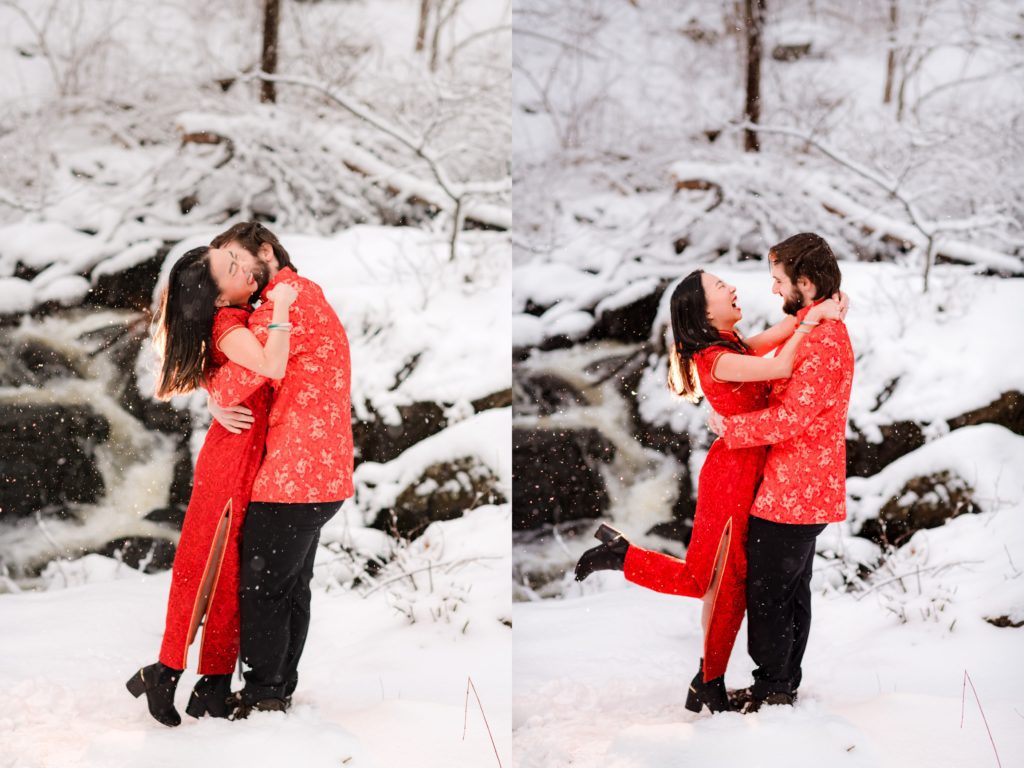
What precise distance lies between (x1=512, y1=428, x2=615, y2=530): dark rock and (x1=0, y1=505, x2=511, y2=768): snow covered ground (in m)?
0.17

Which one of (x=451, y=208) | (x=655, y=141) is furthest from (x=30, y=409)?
(x=655, y=141)

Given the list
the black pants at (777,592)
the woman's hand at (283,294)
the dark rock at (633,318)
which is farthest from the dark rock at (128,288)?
the black pants at (777,592)

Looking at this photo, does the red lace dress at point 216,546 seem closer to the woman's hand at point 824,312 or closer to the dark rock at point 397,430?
the dark rock at point 397,430

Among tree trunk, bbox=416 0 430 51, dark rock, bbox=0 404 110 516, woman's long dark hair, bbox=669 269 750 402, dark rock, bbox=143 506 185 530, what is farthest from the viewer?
tree trunk, bbox=416 0 430 51

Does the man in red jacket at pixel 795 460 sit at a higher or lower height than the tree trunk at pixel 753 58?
lower

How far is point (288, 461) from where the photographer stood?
7.38 feet

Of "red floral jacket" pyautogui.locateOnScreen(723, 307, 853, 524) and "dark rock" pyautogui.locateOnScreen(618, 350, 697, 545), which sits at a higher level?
"red floral jacket" pyautogui.locateOnScreen(723, 307, 853, 524)

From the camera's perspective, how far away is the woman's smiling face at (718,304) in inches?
96.6

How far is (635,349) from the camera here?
3.26 meters

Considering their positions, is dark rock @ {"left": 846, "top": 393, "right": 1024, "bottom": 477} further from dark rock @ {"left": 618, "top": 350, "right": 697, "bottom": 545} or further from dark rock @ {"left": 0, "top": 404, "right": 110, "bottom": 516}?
dark rock @ {"left": 0, "top": 404, "right": 110, "bottom": 516}

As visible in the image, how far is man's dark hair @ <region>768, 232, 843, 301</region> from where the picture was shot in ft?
7.78

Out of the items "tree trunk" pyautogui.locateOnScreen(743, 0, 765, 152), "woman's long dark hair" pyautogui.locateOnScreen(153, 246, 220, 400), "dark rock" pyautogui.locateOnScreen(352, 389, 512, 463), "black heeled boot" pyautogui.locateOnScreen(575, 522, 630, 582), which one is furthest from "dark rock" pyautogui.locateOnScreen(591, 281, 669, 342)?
"woman's long dark hair" pyautogui.locateOnScreen(153, 246, 220, 400)

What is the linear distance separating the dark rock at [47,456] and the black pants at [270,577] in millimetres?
993

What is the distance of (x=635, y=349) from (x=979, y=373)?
1196mm
